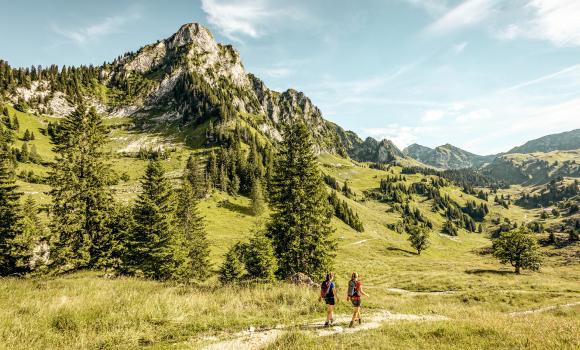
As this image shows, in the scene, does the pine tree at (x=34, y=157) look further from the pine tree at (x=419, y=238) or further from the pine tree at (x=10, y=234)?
the pine tree at (x=419, y=238)

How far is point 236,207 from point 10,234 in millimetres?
89253

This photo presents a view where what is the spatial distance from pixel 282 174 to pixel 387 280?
39.5 meters

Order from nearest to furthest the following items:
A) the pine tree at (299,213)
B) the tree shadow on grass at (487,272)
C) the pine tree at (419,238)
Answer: the pine tree at (299,213) < the tree shadow on grass at (487,272) < the pine tree at (419,238)

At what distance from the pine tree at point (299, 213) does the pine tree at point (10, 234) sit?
87.4 feet

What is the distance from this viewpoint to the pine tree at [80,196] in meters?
28.9

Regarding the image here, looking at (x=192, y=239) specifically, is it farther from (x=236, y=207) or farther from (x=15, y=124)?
(x=15, y=124)

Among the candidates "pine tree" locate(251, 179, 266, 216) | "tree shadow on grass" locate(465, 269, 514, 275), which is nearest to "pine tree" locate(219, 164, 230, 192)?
"pine tree" locate(251, 179, 266, 216)

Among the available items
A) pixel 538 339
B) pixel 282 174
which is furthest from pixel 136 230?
pixel 538 339

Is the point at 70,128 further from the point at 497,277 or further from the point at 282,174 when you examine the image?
the point at 497,277

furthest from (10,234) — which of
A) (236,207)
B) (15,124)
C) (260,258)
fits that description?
(15,124)

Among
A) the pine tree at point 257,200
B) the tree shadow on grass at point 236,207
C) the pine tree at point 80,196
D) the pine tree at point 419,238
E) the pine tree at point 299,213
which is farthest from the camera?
the pine tree at point 257,200

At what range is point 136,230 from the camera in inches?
1325

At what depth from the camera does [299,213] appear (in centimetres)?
3095

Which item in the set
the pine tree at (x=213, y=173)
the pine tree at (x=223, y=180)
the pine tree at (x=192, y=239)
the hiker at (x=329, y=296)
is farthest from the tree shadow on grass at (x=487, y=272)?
the pine tree at (x=213, y=173)
